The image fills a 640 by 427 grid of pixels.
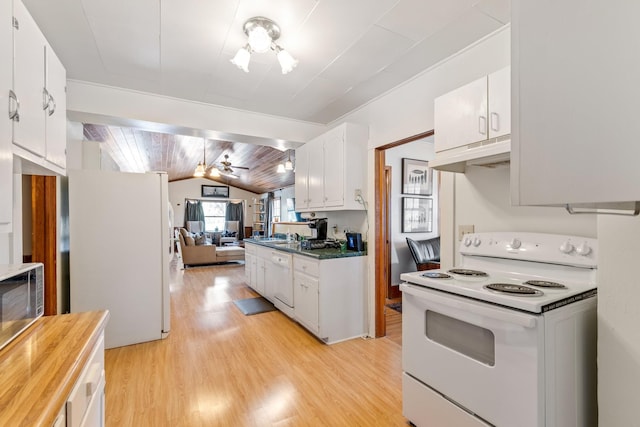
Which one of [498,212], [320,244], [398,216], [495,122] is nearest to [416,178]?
[398,216]

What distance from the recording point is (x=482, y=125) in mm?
1606

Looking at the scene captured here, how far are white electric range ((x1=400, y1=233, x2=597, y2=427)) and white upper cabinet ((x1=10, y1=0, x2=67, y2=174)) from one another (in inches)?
72.7

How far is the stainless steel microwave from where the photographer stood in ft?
3.25

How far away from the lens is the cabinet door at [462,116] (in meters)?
1.62

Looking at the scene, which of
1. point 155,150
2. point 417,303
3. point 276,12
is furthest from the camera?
point 155,150

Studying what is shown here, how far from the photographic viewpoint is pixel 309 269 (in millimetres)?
2939

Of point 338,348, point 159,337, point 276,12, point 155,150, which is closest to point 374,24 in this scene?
point 276,12

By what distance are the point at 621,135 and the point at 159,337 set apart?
3471mm

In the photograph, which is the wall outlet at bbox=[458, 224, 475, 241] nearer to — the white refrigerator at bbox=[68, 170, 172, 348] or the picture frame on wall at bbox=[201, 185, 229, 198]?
the white refrigerator at bbox=[68, 170, 172, 348]

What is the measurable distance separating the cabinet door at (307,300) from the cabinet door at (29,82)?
220 centimetres

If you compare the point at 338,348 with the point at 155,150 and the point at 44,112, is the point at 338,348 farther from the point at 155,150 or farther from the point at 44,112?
the point at 155,150

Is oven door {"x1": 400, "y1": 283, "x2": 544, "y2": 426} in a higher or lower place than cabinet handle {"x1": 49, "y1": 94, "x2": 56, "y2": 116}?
lower

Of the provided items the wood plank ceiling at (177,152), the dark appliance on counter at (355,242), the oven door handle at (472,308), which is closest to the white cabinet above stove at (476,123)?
the oven door handle at (472,308)

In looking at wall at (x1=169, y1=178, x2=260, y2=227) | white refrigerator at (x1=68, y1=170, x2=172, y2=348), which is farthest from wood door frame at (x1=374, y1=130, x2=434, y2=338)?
wall at (x1=169, y1=178, x2=260, y2=227)
